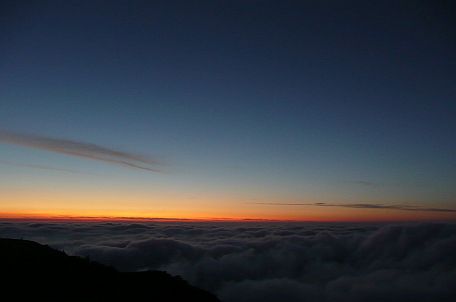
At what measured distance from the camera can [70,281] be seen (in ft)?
78.9

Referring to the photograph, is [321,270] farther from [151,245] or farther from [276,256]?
[151,245]

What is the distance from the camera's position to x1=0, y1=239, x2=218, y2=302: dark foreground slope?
21.1m

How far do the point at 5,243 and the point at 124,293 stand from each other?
13222 millimetres

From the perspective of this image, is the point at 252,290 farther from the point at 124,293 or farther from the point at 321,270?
the point at 124,293

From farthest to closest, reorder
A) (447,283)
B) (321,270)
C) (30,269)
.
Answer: (321,270)
(447,283)
(30,269)

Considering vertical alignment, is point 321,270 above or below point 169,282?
below

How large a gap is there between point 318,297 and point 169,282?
378 feet

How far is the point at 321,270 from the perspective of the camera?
630 ft

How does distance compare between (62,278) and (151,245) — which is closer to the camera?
(62,278)

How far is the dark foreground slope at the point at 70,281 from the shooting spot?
831 inches

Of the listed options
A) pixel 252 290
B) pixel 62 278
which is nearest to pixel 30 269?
pixel 62 278

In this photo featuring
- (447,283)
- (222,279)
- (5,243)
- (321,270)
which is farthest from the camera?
(321,270)

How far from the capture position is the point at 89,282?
25.1 m

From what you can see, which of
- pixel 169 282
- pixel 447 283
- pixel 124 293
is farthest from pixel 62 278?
pixel 447 283
